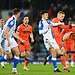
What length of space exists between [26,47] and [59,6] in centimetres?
550

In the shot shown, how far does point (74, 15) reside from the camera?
68.8 ft

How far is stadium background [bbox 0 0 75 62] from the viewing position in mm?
20656

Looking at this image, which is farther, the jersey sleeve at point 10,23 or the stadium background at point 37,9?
the stadium background at point 37,9

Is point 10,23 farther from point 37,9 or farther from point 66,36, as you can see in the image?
point 37,9

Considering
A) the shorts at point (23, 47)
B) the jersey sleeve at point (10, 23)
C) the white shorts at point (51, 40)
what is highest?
the jersey sleeve at point (10, 23)

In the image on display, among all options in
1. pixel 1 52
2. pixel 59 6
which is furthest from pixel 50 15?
pixel 1 52

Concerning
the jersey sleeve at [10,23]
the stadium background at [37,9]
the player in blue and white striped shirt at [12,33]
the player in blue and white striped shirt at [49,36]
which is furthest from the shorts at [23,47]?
the stadium background at [37,9]

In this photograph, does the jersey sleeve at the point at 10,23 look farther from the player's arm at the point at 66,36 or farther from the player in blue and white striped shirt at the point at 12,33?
the player's arm at the point at 66,36

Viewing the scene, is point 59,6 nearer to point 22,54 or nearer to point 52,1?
point 52,1

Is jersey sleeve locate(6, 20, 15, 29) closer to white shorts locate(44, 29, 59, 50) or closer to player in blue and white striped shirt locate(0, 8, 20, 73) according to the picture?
player in blue and white striped shirt locate(0, 8, 20, 73)

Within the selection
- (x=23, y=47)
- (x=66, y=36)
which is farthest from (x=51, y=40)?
(x=66, y=36)

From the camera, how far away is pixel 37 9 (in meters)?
21.1

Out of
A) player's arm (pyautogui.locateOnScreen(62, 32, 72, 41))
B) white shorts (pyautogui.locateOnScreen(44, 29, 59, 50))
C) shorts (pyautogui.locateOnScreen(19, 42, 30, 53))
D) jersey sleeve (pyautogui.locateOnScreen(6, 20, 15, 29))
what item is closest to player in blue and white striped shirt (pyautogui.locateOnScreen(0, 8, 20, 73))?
jersey sleeve (pyautogui.locateOnScreen(6, 20, 15, 29))

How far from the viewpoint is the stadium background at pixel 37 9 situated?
2066 centimetres
